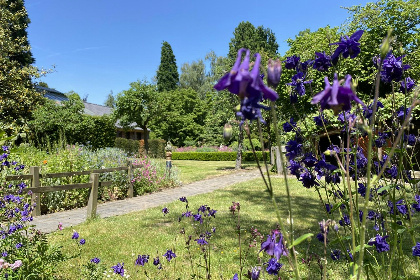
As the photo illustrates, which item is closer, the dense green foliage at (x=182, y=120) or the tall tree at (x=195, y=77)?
the dense green foliage at (x=182, y=120)

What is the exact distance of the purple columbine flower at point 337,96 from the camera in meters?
0.83

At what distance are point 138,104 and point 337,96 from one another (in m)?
20.2

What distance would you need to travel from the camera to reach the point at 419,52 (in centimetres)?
1304

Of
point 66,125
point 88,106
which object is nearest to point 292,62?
point 66,125

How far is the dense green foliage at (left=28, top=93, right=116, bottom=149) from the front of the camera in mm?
13812

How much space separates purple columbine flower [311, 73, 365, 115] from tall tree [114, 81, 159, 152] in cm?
1997

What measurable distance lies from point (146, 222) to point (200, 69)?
38328mm

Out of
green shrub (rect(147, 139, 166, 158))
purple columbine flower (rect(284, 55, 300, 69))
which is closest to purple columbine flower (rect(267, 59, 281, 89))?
purple columbine flower (rect(284, 55, 300, 69))

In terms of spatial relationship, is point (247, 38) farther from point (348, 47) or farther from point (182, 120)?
point (348, 47)

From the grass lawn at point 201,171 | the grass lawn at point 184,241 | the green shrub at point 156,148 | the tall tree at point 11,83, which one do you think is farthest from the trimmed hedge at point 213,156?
the grass lawn at point 184,241

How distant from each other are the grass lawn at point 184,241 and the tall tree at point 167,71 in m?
36.0

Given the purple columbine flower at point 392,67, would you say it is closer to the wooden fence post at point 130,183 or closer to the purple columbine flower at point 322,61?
the purple columbine flower at point 322,61

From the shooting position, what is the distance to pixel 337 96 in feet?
2.86

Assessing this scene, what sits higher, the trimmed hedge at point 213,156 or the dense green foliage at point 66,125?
the dense green foliage at point 66,125
